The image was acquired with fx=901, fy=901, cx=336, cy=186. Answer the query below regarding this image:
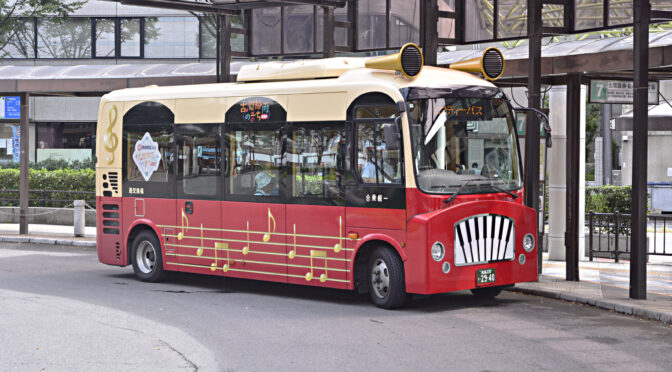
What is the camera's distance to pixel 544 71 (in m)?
15.7

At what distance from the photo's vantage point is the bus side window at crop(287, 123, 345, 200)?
1264cm

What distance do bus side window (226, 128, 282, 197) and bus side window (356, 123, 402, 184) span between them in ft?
5.22

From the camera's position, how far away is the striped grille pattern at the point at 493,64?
43.6ft

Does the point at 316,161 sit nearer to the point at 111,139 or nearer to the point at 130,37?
the point at 111,139

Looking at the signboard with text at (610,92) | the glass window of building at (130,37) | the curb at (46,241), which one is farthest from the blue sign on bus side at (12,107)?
the glass window of building at (130,37)

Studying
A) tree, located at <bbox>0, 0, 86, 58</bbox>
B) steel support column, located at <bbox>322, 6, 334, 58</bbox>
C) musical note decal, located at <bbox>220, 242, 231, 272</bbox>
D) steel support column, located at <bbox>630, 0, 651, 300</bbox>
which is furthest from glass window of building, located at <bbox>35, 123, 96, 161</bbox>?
steel support column, located at <bbox>630, 0, 651, 300</bbox>

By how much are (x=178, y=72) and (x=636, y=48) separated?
41.2 ft

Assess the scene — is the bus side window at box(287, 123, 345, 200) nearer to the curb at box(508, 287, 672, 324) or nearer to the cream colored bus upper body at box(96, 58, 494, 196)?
the cream colored bus upper body at box(96, 58, 494, 196)

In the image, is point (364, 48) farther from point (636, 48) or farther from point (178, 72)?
point (636, 48)

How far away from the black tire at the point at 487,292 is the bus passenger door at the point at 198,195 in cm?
412

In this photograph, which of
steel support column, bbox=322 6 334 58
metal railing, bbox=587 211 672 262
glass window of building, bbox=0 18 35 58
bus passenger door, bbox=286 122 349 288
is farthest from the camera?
glass window of building, bbox=0 18 35 58

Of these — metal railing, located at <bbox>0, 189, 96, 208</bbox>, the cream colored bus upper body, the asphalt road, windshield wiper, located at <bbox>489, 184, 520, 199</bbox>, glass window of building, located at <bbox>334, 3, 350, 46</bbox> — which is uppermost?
glass window of building, located at <bbox>334, 3, 350, 46</bbox>

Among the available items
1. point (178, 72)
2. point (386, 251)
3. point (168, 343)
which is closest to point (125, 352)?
point (168, 343)

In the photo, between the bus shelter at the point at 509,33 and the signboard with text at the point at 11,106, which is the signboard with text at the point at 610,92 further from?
the signboard with text at the point at 11,106
